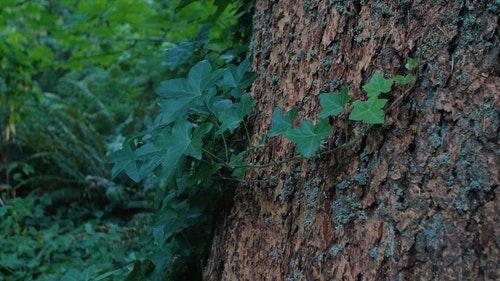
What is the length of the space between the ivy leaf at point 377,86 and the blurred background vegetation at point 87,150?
0.58 metres

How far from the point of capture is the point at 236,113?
4.09 feet

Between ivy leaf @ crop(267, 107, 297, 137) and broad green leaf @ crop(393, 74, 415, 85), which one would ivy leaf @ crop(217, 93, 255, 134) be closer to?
ivy leaf @ crop(267, 107, 297, 137)

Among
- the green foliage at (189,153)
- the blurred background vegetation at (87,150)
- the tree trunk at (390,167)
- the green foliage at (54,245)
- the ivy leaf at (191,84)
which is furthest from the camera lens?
the green foliage at (54,245)

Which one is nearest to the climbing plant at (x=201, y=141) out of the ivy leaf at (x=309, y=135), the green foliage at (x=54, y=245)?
the ivy leaf at (x=309, y=135)

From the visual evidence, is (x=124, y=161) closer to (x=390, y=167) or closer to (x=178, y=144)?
(x=178, y=144)

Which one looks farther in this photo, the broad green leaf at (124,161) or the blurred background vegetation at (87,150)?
the blurred background vegetation at (87,150)

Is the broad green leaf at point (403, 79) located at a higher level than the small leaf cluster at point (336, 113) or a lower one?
higher

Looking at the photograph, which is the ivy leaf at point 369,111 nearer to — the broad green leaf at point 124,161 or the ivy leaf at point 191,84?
the ivy leaf at point 191,84

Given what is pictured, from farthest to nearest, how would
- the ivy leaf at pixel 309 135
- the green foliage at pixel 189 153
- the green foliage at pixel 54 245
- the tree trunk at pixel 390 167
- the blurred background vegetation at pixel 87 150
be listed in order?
the green foliage at pixel 54 245, the blurred background vegetation at pixel 87 150, the green foliage at pixel 189 153, the ivy leaf at pixel 309 135, the tree trunk at pixel 390 167

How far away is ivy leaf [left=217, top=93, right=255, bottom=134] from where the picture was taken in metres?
1.23

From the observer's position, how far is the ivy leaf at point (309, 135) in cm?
102

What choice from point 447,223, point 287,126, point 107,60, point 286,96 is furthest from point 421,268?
point 107,60

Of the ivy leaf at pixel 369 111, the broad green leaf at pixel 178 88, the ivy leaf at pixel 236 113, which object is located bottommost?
the ivy leaf at pixel 236 113

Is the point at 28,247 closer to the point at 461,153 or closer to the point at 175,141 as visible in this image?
the point at 175,141
